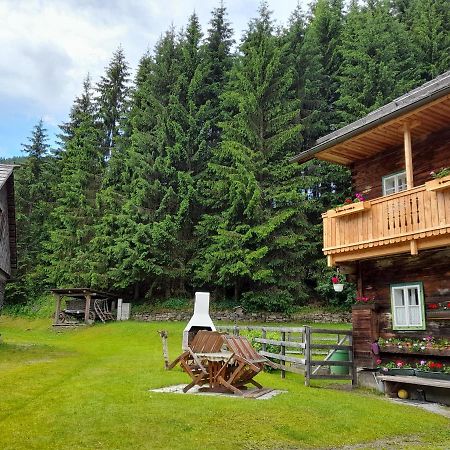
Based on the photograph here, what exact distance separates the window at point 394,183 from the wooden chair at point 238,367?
7.01 meters

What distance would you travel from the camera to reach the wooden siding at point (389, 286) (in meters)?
11.9

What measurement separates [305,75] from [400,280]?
24.4m

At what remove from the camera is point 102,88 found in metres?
44.4

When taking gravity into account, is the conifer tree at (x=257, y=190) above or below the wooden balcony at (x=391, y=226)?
above

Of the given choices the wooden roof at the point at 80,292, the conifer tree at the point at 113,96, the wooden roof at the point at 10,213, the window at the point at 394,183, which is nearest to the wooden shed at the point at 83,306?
the wooden roof at the point at 80,292

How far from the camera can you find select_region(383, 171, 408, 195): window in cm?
1407

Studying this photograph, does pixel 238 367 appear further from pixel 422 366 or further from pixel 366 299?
pixel 366 299

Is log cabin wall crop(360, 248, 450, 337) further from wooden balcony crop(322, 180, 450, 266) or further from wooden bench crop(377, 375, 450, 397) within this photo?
wooden bench crop(377, 375, 450, 397)

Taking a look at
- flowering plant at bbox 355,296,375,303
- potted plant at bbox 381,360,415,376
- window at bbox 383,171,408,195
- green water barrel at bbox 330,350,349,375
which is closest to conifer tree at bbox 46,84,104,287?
green water barrel at bbox 330,350,349,375

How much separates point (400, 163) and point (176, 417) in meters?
10.5

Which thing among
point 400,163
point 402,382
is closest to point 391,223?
point 400,163

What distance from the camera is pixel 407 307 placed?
Result: 12797 millimetres

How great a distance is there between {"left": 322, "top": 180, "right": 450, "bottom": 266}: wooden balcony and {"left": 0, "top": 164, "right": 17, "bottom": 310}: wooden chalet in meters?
14.6

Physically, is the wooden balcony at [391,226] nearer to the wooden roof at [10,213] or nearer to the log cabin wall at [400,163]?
the log cabin wall at [400,163]
